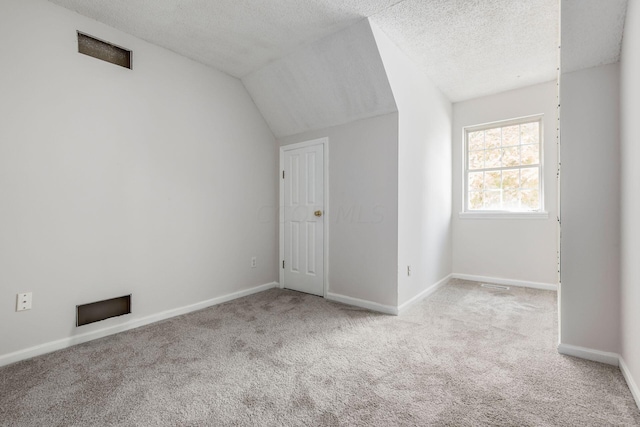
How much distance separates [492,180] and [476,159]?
37 cm

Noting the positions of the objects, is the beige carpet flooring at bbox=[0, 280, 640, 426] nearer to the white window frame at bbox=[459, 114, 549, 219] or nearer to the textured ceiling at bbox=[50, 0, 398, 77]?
the white window frame at bbox=[459, 114, 549, 219]

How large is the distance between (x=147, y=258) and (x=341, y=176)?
81.0 inches

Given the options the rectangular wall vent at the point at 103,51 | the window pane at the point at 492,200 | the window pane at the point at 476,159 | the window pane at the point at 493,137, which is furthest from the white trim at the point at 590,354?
the rectangular wall vent at the point at 103,51

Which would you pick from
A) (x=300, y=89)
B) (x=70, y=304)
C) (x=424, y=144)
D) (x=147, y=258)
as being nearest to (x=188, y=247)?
(x=147, y=258)

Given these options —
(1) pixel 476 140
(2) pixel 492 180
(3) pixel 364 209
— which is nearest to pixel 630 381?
(3) pixel 364 209

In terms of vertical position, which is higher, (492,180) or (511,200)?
(492,180)

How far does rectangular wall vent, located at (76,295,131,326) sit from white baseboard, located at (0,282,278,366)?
0.10 m

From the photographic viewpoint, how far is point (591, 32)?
5.93ft

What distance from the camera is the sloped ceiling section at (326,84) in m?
2.65

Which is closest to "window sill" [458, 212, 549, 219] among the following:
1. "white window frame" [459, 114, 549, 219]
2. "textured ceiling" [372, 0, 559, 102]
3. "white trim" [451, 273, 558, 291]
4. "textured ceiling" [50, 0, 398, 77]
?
"white window frame" [459, 114, 549, 219]

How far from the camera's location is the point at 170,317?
2785 millimetres

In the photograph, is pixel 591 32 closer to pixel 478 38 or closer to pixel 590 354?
pixel 478 38

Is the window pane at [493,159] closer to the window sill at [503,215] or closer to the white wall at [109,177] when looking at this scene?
the window sill at [503,215]

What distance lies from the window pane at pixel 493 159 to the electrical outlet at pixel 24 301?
196 inches
